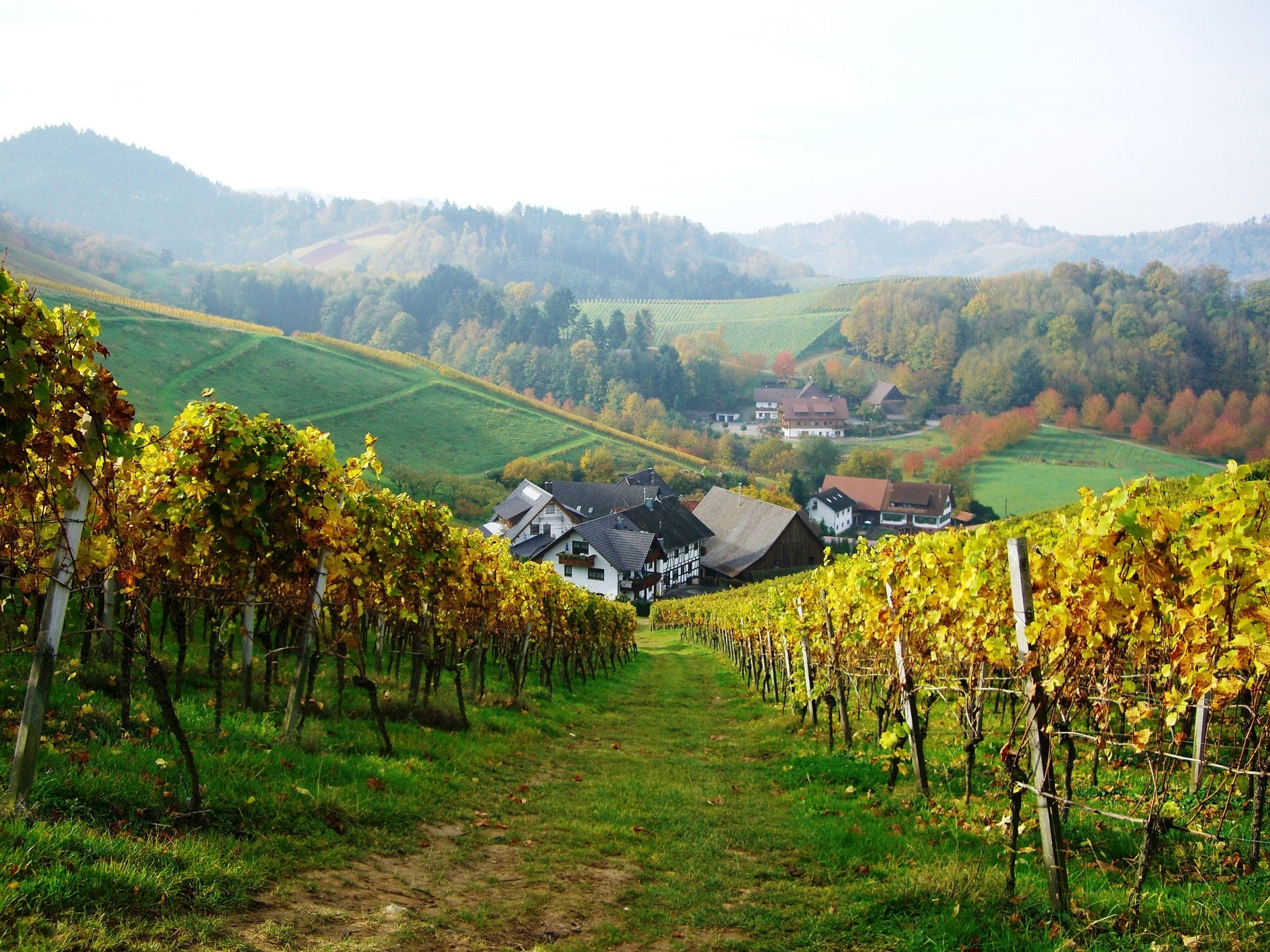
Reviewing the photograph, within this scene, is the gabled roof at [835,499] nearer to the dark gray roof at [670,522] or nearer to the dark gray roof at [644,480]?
the dark gray roof at [644,480]

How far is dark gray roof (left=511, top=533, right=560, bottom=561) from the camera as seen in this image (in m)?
53.3

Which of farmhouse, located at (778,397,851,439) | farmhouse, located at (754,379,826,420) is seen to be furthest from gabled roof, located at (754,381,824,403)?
farmhouse, located at (778,397,851,439)

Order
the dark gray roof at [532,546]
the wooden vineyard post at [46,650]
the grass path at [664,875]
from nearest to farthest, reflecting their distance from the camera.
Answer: the wooden vineyard post at [46,650], the grass path at [664,875], the dark gray roof at [532,546]

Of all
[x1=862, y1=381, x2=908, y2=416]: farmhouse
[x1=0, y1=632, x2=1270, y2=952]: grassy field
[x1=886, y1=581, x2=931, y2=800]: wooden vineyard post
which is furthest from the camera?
[x1=862, y1=381, x2=908, y2=416]: farmhouse

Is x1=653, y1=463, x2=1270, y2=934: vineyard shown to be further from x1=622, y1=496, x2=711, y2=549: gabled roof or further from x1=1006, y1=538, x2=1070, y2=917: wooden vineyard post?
x1=622, y1=496, x2=711, y2=549: gabled roof

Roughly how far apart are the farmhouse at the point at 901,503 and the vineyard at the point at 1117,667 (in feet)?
255

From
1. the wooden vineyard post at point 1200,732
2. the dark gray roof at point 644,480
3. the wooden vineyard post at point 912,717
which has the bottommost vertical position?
the dark gray roof at point 644,480

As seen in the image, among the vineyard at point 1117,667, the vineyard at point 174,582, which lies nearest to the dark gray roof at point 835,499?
the vineyard at point 174,582

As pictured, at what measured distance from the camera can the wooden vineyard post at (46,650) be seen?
4.23 m

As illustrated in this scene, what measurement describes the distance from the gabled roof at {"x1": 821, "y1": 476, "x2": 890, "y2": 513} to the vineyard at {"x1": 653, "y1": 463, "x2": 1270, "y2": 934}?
81173mm

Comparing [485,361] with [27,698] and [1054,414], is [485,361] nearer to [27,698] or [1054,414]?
[1054,414]

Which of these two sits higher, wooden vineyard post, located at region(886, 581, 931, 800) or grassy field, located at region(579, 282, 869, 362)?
grassy field, located at region(579, 282, 869, 362)

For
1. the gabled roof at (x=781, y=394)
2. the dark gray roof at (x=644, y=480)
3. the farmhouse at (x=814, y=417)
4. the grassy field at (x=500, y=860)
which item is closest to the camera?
the grassy field at (x=500, y=860)

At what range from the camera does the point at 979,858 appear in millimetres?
5570
